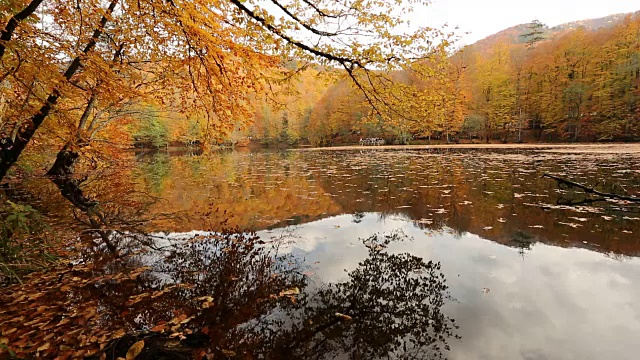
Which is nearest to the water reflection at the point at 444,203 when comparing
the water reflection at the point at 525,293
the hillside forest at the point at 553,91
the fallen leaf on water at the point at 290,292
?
the water reflection at the point at 525,293

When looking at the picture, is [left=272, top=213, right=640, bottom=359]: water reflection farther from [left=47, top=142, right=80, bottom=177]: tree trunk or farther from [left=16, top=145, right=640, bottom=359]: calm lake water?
[left=47, top=142, right=80, bottom=177]: tree trunk

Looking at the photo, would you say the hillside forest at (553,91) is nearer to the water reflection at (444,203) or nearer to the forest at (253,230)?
the water reflection at (444,203)

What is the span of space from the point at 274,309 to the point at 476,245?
444 centimetres

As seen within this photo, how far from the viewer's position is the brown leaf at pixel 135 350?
109 inches

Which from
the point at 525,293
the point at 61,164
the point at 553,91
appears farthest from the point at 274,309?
the point at 553,91

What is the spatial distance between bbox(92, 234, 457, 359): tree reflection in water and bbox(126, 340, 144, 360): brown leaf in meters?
0.05

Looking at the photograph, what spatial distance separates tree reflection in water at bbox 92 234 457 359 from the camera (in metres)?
3.23

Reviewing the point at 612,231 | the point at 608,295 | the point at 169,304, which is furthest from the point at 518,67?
the point at 169,304

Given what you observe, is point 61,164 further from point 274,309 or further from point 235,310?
point 274,309

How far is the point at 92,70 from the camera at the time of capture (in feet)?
19.1

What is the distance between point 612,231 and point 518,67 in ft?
171

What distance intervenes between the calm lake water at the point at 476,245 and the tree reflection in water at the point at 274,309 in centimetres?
7

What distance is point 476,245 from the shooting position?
6191 mm

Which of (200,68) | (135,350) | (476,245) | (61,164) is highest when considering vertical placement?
(200,68)
